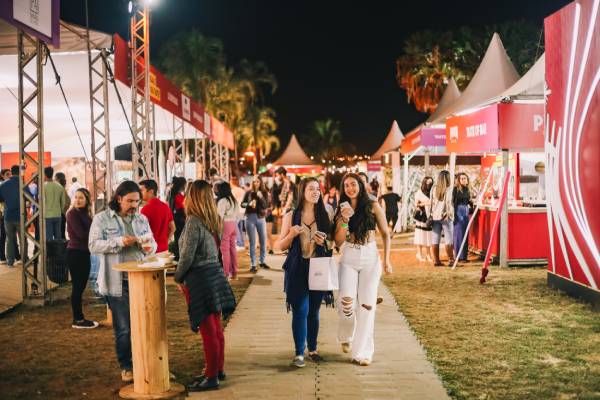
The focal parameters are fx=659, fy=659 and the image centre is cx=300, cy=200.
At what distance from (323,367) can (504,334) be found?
7.48 ft

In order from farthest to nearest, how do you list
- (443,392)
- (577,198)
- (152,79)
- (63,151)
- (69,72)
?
(63,151) < (152,79) < (69,72) < (577,198) < (443,392)

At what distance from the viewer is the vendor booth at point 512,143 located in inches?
440

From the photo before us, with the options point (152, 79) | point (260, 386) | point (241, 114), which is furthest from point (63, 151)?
point (241, 114)

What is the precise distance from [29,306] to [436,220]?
724 cm

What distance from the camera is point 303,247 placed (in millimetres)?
5762

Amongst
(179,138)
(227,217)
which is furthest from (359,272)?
(179,138)

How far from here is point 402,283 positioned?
10539mm

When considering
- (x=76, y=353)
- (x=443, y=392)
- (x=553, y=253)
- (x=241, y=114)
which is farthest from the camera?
(x=241, y=114)

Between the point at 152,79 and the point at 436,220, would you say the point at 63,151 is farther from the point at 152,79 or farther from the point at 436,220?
the point at 436,220

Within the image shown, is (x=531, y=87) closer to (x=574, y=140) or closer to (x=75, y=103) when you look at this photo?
(x=574, y=140)

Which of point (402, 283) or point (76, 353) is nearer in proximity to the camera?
point (76, 353)

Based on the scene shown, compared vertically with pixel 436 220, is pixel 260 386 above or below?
below

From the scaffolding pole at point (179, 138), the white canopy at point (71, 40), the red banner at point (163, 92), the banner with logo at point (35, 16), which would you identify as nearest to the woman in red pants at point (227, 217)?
the red banner at point (163, 92)

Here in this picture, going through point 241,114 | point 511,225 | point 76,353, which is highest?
point 241,114
